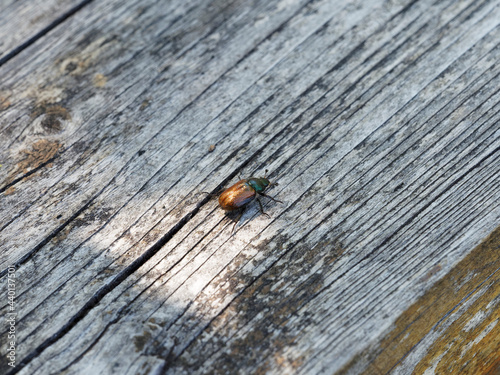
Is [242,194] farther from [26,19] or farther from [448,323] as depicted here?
[26,19]

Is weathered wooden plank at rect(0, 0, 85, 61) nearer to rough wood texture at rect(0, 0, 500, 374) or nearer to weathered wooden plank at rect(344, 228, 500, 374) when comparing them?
rough wood texture at rect(0, 0, 500, 374)

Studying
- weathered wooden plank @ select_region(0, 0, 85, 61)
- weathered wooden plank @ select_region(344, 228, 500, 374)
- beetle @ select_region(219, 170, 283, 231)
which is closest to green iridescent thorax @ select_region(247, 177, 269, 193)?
beetle @ select_region(219, 170, 283, 231)

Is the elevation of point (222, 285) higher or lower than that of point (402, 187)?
higher

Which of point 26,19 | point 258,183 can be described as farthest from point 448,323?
point 26,19

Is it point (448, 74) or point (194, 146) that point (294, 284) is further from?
point (448, 74)

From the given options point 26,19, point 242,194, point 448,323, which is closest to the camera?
point 448,323

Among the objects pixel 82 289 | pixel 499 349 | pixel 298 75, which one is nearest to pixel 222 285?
pixel 82 289

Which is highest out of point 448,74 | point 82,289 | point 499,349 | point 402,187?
point 82,289
